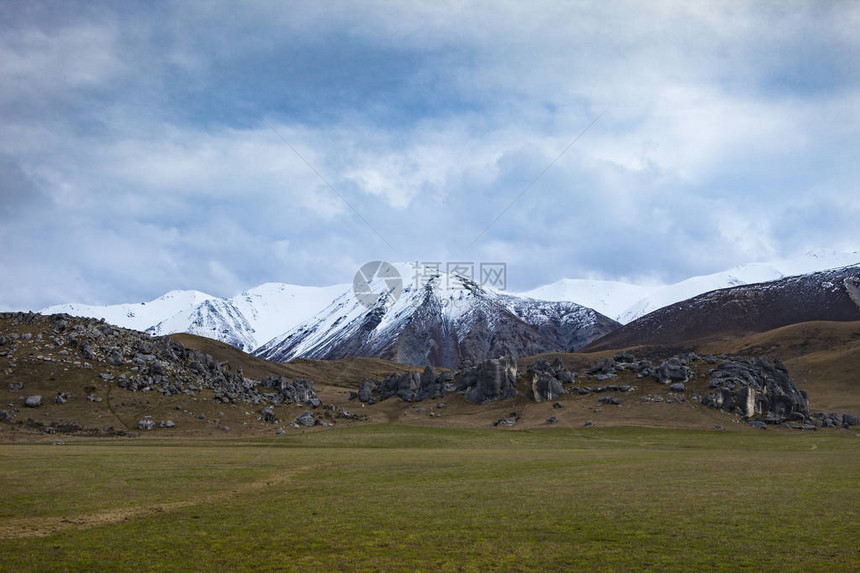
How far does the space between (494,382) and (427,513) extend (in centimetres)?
9015

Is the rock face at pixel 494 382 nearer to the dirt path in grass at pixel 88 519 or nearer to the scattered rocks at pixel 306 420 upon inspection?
the scattered rocks at pixel 306 420

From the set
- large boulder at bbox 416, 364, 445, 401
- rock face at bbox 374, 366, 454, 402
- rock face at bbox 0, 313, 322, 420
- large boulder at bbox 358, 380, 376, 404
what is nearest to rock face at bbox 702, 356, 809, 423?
large boulder at bbox 416, 364, 445, 401

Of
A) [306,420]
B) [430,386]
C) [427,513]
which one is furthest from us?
[430,386]

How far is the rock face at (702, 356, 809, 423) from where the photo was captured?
319 ft

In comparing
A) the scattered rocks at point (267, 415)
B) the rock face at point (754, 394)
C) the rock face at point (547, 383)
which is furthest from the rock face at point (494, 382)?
the scattered rocks at point (267, 415)

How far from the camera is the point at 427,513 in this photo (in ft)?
97.3

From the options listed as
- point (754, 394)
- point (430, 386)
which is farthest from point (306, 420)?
point (754, 394)

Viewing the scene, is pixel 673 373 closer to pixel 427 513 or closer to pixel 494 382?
pixel 494 382

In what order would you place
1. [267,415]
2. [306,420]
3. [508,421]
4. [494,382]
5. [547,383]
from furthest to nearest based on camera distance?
1. [494,382]
2. [547,383]
3. [306,420]
4. [267,415]
5. [508,421]

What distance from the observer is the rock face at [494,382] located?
4646 inches

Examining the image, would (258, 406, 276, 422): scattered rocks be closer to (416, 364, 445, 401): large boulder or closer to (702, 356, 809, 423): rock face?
(416, 364, 445, 401): large boulder

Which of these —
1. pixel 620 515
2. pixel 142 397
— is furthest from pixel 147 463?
pixel 142 397

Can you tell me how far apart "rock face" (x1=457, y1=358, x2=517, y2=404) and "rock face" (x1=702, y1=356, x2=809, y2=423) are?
35.0 metres

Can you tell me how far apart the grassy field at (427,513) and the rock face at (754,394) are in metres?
41.3
